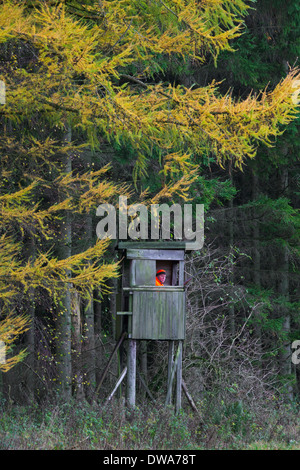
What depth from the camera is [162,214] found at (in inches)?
530

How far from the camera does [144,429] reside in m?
8.79

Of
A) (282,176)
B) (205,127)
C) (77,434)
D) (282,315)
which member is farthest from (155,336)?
(282,176)

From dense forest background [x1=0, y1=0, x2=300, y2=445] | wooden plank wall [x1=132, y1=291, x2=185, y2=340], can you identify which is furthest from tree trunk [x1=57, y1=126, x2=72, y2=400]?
wooden plank wall [x1=132, y1=291, x2=185, y2=340]

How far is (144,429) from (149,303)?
223 cm

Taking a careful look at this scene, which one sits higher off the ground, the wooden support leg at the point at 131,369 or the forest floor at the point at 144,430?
the wooden support leg at the point at 131,369

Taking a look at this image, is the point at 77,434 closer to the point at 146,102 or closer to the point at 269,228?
the point at 146,102

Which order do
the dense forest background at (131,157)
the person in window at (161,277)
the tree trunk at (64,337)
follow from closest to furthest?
the dense forest background at (131,157), the person in window at (161,277), the tree trunk at (64,337)

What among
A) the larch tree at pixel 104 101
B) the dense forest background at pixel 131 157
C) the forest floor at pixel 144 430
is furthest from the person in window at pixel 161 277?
the forest floor at pixel 144 430

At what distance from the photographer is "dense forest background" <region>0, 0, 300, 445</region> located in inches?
353

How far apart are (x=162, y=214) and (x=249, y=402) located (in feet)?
13.3

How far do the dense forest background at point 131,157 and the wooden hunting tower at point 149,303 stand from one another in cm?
51

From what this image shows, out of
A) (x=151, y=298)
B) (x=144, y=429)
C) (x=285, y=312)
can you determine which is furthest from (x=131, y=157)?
(x=285, y=312)

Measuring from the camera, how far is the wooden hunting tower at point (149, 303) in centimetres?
1038

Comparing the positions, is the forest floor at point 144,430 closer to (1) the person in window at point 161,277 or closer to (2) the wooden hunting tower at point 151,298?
(2) the wooden hunting tower at point 151,298
